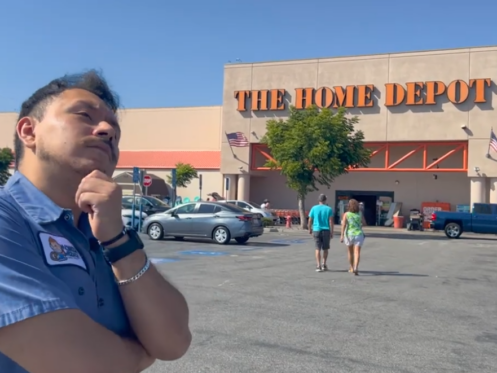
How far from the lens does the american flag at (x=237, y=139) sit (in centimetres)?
3869

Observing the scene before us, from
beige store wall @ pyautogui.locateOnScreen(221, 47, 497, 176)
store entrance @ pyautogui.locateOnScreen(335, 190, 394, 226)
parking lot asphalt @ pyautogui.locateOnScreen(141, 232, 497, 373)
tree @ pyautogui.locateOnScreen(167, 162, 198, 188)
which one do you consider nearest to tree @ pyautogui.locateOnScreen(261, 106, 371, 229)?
beige store wall @ pyautogui.locateOnScreen(221, 47, 497, 176)

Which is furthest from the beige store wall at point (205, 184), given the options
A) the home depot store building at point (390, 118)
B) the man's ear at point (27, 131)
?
the man's ear at point (27, 131)

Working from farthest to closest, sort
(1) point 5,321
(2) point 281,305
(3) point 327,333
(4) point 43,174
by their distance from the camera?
(2) point 281,305, (3) point 327,333, (4) point 43,174, (1) point 5,321

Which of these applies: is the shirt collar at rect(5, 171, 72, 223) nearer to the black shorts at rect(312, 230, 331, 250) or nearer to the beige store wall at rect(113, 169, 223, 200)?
the black shorts at rect(312, 230, 331, 250)

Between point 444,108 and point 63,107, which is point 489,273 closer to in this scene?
point 63,107

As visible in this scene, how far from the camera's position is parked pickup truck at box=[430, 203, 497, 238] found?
2827cm

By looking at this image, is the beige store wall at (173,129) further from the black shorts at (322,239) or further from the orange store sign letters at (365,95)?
the black shorts at (322,239)

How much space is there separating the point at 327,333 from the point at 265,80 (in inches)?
1412

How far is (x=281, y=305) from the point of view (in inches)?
327

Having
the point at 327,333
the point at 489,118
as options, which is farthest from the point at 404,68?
the point at 327,333

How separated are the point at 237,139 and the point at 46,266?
37.3m

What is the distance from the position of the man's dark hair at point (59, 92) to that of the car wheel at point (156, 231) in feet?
61.9

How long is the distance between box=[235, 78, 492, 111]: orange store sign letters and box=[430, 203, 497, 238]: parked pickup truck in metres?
9.90

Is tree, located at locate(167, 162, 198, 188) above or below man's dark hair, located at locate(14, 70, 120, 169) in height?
above
